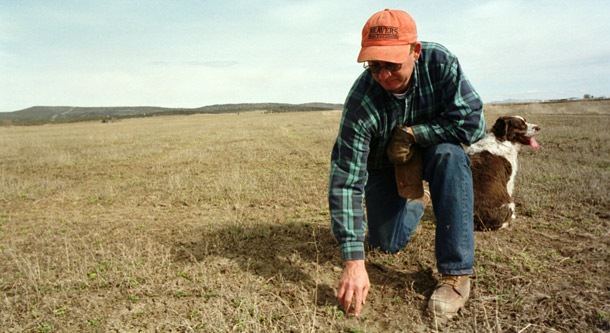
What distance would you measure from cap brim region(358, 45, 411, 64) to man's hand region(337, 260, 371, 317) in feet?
4.52

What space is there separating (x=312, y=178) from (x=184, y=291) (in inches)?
185

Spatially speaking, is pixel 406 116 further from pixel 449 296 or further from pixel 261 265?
pixel 261 265

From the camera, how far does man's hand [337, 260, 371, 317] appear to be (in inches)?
92.0

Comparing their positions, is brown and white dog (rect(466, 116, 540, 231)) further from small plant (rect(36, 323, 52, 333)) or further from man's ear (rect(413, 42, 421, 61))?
small plant (rect(36, 323, 52, 333))

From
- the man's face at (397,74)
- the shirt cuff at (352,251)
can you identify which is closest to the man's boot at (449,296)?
the shirt cuff at (352,251)

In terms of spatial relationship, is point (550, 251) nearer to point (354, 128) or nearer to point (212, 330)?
point (354, 128)

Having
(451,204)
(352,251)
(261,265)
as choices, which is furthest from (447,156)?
(261,265)

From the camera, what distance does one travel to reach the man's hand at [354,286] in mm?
2338

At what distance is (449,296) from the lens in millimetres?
2557

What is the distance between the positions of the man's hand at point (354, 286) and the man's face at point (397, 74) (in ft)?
4.28

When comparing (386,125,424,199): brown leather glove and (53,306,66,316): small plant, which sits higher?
(386,125,424,199): brown leather glove

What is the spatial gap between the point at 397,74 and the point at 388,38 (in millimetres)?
287

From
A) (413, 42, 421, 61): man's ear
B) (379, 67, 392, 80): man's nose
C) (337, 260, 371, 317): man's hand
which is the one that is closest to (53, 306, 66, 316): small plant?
→ (337, 260, 371, 317): man's hand

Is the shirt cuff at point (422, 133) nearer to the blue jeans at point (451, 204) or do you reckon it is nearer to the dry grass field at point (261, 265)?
the blue jeans at point (451, 204)
